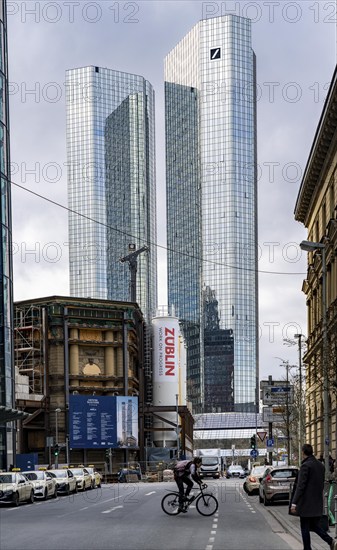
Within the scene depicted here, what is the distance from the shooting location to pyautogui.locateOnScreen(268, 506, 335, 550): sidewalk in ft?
63.4

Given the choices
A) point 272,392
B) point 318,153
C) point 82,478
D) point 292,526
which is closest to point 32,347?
point 82,478

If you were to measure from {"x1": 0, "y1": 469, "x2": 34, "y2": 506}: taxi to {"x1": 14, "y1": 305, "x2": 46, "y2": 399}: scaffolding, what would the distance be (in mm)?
73341

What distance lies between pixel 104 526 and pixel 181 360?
5004 inches

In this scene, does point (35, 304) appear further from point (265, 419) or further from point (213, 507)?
point (213, 507)

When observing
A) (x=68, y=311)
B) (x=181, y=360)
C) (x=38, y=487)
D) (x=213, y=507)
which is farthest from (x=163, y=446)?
(x=213, y=507)

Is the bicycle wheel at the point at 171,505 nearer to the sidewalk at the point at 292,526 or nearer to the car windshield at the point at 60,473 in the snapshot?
the sidewalk at the point at 292,526

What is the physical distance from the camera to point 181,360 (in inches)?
6014

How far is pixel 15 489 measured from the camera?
41.0 metres

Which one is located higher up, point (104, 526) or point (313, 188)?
point (313, 188)

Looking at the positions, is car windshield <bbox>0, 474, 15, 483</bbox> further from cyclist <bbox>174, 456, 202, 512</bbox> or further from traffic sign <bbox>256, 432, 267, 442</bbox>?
traffic sign <bbox>256, 432, 267, 442</bbox>

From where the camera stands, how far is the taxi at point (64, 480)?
52938 millimetres

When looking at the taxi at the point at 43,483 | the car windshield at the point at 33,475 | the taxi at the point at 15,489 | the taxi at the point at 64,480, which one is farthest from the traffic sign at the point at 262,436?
the taxi at the point at 15,489

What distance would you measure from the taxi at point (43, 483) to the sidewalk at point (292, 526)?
14.2 m

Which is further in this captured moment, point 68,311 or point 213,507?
point 68,311
